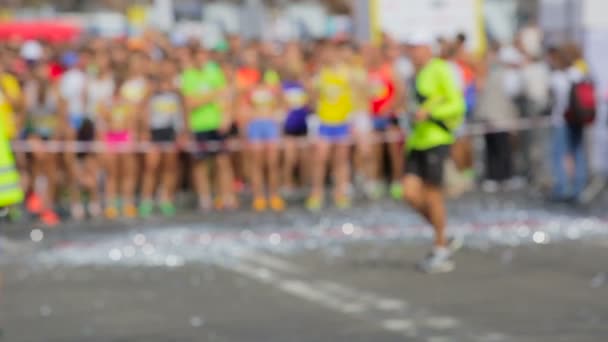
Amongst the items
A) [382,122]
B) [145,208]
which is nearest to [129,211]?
[145,208]

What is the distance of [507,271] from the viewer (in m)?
11.3

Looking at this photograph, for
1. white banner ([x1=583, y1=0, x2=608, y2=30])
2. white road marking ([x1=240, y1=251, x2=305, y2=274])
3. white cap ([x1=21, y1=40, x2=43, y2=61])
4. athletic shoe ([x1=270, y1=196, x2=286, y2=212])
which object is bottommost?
athletic shoe ([x1=270, y1=196, x2=286, y2=212])

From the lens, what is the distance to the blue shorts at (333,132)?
52.2 feet

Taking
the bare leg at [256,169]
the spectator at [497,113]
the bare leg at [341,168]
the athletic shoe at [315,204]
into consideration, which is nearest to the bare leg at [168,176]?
the bare leg at [256,169]

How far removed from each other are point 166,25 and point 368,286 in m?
10.9

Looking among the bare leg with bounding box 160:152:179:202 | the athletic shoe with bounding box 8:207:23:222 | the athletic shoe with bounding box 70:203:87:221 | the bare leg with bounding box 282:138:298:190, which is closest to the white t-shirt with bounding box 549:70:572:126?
the bare leg with bounding box 282:138:298:190

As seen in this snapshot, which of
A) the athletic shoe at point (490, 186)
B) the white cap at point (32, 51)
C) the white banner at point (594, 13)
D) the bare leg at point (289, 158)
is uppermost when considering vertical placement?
the white banner at point (594, 13)

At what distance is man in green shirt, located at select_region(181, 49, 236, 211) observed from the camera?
15531 millimetres

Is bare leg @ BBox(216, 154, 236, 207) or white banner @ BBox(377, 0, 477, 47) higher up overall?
white banner @ BBox(377, 0, 477, 47)

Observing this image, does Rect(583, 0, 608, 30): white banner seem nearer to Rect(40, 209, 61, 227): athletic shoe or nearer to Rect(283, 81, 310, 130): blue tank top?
Rect(283, 81, 310, 130): blue tank top

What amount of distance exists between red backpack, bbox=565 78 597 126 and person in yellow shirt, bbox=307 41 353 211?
2405mm

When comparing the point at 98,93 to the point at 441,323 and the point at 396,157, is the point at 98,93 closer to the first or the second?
the point at 396,157

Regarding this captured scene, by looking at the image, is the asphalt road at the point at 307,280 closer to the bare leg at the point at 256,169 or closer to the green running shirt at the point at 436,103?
the bare leg at the point at 256,169

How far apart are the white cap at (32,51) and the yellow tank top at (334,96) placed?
3316mm
